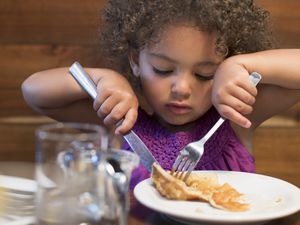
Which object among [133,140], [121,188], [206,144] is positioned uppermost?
[121,188]

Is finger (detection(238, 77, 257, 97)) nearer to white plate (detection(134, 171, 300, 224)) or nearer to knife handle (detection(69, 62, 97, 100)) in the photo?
white plate (detection(134, 171, 300, 224))

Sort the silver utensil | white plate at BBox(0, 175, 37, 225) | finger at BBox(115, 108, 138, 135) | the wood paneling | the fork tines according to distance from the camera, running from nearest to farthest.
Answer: the silver utensil, white plate at BBox(0, 175, 37, 225), the fork tines, finger at BBox(115, 108, 138, 135), the wood paneling

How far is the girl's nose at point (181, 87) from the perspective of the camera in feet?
3.23

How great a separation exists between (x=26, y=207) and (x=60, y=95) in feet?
1.77

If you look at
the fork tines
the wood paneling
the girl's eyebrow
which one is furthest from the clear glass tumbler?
the wood paneling

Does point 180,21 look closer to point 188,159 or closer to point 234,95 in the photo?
point 234,95

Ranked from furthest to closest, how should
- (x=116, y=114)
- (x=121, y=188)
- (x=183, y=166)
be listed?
(x=116, y=114), (x=183, y=166), (x=121, y=188)

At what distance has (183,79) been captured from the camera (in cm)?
100

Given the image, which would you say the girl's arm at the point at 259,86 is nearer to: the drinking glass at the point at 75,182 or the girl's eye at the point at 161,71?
the girl's eye at the point at 161,71

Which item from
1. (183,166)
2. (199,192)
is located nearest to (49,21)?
(183,166)

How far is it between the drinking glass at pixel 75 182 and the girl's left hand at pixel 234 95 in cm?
40

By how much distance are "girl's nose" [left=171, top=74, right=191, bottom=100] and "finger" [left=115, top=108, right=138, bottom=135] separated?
0.31 feet

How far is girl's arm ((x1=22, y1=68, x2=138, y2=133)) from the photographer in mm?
961

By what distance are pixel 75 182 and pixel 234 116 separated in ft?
1.41
